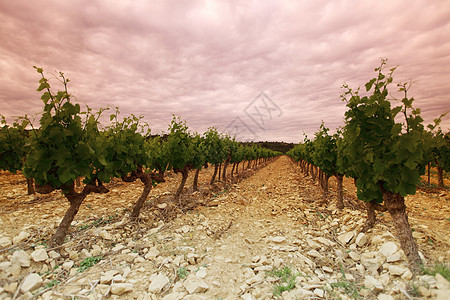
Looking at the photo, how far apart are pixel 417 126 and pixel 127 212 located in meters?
8.12

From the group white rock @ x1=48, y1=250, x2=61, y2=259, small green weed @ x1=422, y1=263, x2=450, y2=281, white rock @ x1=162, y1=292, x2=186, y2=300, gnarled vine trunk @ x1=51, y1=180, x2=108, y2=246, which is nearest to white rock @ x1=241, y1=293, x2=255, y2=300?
white rock @ x1=162, y1=292, x2=186, y2=300

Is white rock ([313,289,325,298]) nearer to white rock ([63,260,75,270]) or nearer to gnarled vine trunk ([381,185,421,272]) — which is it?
gnarled vine trunk ([381,185,421,272])

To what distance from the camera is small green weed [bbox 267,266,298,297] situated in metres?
3.23

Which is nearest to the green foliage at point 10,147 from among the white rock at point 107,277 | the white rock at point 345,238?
the white rock at point 107,277

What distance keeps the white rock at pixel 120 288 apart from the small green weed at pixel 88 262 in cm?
108

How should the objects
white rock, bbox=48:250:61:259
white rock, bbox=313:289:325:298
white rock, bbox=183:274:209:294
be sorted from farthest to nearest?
white rock, bbox=48:250:61:259 < white rock, bbox=183:274:209:294 < white rock, bbox=313:289:325:298

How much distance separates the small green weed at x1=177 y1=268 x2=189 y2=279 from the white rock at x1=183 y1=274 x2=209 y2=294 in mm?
217

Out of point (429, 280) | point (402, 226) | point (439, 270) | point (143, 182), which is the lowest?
point (429, 280)

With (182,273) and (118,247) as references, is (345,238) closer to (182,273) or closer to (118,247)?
(182,273)

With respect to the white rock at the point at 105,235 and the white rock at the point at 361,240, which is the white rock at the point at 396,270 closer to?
the white rock at the point at 361,240

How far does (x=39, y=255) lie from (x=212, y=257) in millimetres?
3394

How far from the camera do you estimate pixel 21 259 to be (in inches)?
147

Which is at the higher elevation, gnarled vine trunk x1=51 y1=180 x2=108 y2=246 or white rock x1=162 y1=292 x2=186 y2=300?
gnarled vine trunk x1=51 y1=180 x2=108 y2=246

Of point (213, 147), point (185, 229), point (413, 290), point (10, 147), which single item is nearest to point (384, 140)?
point (413, 290)
